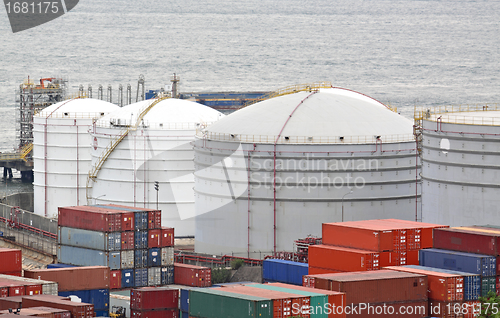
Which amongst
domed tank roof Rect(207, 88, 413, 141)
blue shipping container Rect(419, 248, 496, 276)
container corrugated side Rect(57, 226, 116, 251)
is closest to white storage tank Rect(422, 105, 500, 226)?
blue shipping container Rect(419, 248, 496, 276)

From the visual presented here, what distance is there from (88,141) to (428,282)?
53.9 metres

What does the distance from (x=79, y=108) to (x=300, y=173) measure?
35.0 metres

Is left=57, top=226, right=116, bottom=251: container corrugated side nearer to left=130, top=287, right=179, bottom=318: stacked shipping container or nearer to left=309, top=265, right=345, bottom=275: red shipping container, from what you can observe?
left=130, top=287, right=179, bottom=318: stacked shipping container

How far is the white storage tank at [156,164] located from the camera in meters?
88.2

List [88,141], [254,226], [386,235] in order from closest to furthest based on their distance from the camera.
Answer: [386,235] → [254,226] → [88,141]

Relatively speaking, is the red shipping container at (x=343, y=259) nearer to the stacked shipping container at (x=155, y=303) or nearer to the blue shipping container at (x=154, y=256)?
the stacked shipping container at (x=155, y=303)

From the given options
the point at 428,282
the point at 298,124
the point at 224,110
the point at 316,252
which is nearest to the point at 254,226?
the point at 298,124

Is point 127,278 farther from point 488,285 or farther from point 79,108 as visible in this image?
point 79,108

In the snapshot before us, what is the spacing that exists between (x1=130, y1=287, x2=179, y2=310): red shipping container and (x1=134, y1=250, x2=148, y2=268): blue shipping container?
948 centimetres

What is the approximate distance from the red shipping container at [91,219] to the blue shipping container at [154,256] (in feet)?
9.05

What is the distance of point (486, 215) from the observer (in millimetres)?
63406

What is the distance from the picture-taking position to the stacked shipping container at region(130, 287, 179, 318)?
195 ft

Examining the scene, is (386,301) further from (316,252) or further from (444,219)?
(444,219)

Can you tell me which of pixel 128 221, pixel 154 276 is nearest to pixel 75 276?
pixel 128 221
